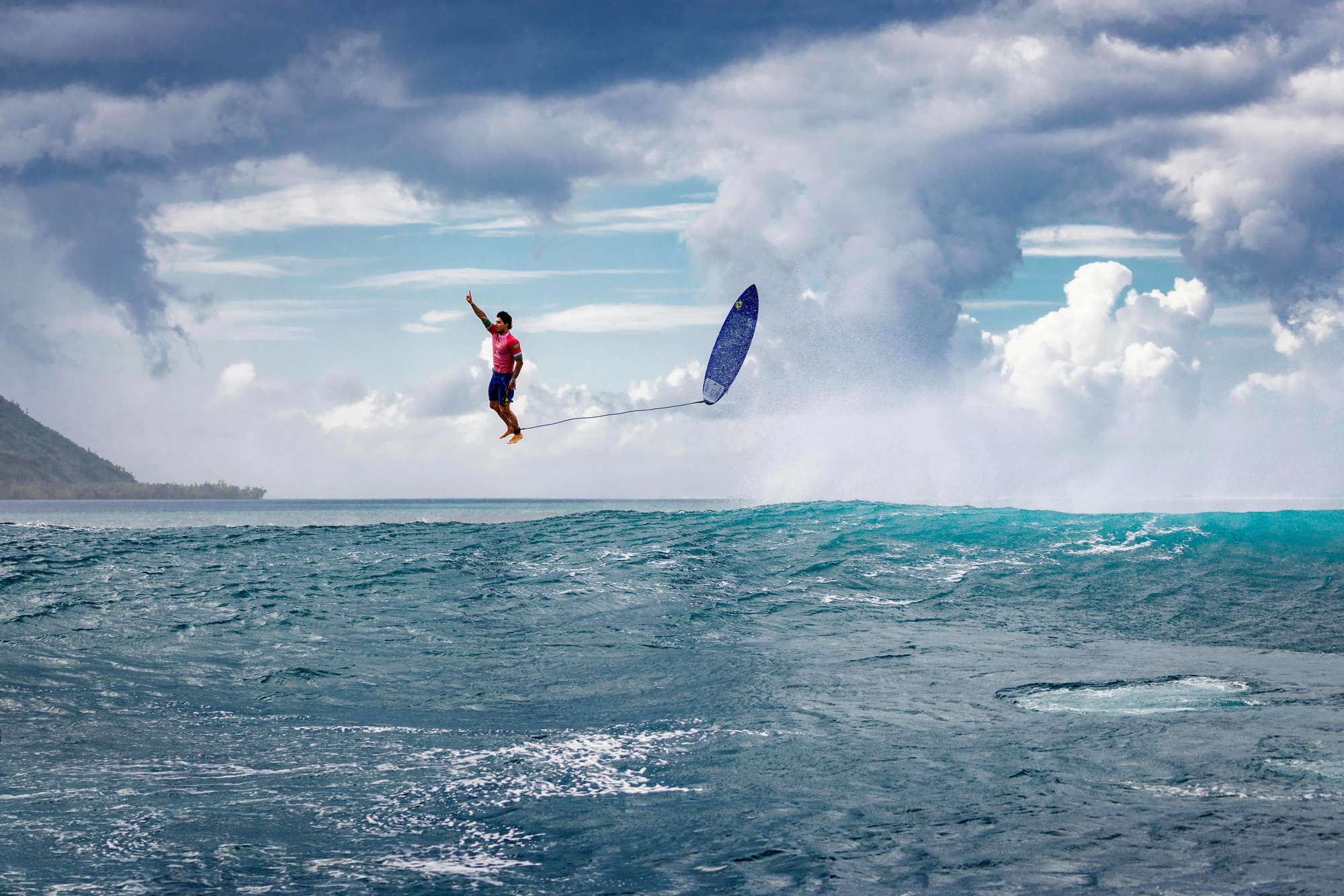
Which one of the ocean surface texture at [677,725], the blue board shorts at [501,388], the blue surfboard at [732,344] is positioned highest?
the blue surfboard at [732,344]

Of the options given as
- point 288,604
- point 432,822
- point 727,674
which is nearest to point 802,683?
point 727,674

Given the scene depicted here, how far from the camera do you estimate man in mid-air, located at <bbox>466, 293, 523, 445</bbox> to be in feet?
44.5

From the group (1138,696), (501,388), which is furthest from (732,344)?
(1138,696)

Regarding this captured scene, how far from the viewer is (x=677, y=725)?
31.0ft

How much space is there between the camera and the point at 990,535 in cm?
2497

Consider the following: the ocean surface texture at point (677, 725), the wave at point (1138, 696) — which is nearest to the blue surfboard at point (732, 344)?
the ocean surface texture at point (677, 725)

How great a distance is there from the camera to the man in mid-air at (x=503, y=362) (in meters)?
13.6

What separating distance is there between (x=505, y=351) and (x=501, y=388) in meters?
0.60

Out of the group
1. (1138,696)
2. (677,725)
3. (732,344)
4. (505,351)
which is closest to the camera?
(677,725)

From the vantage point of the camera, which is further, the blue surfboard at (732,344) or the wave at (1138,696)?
the blue surfboard at (732,344)

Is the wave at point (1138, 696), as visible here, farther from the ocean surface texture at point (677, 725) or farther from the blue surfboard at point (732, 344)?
the blue surfboard at point (732, 344)

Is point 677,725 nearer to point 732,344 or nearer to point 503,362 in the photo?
point 503,362

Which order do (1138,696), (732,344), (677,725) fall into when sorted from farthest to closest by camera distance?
1. (732,344)
2. (1138,696)
3. (677,725)

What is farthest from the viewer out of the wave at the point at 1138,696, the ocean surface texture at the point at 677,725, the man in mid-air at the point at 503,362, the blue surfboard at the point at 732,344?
the blue surfboard at the point at 732,344
